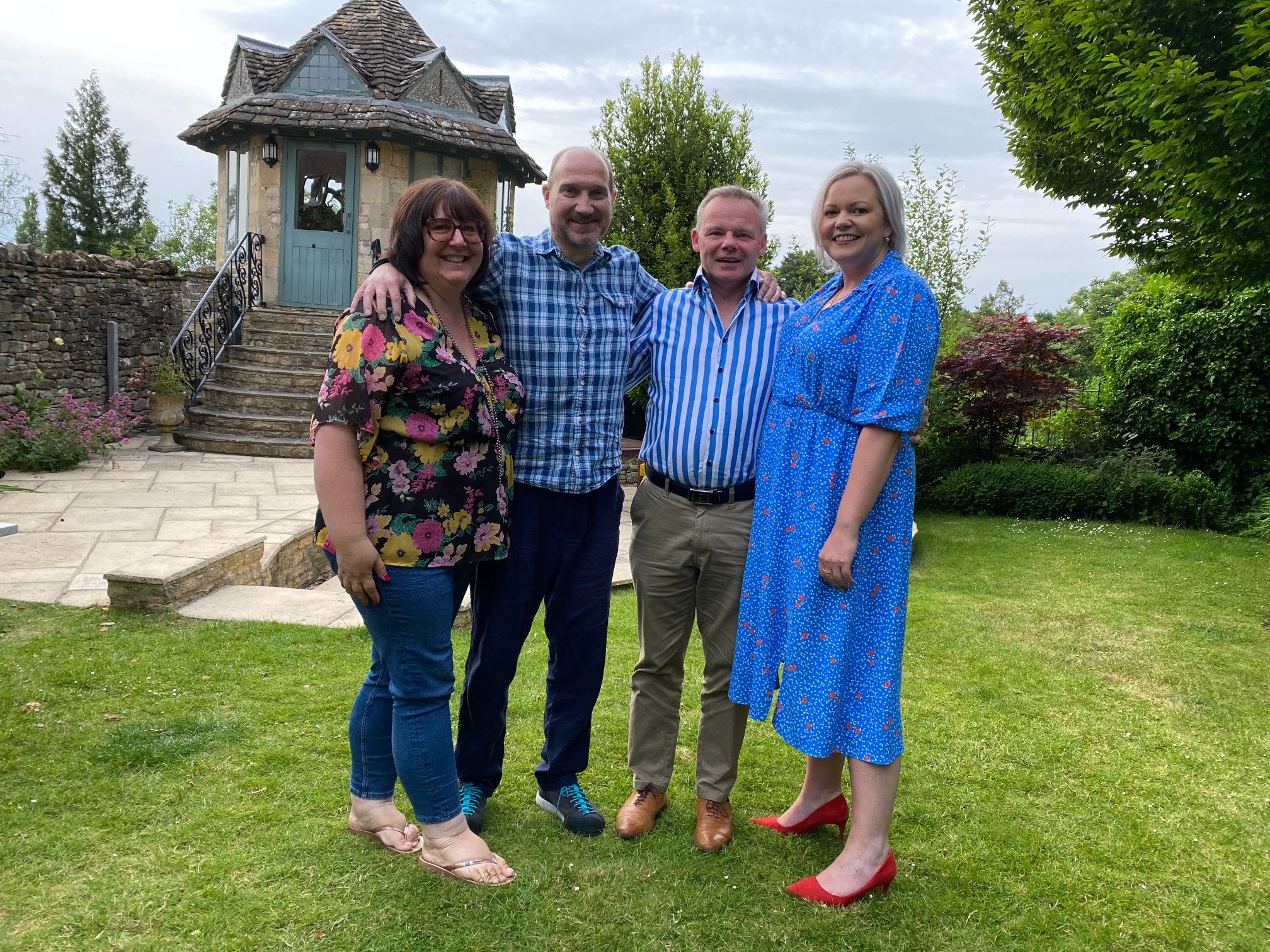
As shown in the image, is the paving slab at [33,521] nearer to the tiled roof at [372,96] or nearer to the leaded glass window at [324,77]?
the tiled roof at [372,96]

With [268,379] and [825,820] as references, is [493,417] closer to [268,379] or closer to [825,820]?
[825,820]

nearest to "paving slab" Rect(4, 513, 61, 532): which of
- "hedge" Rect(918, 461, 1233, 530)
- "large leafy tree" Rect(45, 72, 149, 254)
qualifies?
"hedge" Rect(918, 461, 1233, 530)

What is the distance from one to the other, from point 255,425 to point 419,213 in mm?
9739

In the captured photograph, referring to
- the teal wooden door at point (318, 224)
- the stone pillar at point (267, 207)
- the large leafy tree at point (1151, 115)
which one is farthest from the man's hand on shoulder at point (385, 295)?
the stone pillar at point (267, 207)

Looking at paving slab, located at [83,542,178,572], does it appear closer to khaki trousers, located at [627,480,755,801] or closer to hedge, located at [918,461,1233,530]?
khaki trousers, located at [627,480,755,801]

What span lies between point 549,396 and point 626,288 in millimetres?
458

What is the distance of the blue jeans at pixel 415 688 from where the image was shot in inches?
91.7

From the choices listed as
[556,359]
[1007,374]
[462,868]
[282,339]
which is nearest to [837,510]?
[556,359]

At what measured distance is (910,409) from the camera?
2309mm

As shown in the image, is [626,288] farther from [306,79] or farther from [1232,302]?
[306,79]

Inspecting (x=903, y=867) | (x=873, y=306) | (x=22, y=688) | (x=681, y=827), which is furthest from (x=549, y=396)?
(x=22, y=688)

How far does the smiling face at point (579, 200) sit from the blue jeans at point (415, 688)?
1.00 m

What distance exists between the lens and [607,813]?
2977mm

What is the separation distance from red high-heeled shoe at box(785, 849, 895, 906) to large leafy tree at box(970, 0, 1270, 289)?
4681mm
